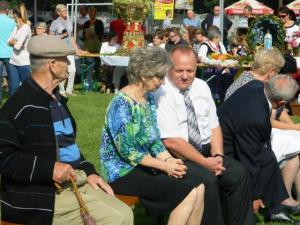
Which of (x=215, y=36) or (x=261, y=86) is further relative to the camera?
(x=215, y=36)

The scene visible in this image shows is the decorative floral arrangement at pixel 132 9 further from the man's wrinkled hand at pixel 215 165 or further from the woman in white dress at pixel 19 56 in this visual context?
the man's wrinkled hand at pixel 215 165

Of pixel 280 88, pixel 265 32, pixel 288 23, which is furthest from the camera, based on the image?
pixel 288 23

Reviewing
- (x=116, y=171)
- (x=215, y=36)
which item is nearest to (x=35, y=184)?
(x=116, y=171)

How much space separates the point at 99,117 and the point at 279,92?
532 centimetres

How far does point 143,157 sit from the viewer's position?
4152 mm

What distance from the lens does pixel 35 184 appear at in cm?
348

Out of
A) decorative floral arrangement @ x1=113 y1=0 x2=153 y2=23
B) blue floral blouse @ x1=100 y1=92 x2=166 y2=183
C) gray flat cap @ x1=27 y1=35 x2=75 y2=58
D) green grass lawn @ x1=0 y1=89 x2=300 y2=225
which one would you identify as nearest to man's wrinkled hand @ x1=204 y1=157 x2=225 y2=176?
blue floral blouse @ x1=100 y1=92 x2=166 y2=183

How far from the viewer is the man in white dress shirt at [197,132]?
177 inches

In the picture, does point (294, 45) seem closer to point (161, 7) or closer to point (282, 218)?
point (161, 7)

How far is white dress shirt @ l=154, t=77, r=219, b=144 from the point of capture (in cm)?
449

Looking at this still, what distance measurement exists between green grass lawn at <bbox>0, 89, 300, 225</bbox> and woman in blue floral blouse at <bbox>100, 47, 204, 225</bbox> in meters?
1.02

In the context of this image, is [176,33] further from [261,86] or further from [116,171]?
[116,171]

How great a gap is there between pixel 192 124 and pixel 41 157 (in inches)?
57.7

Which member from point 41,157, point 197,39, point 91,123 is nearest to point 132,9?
point 197,39
